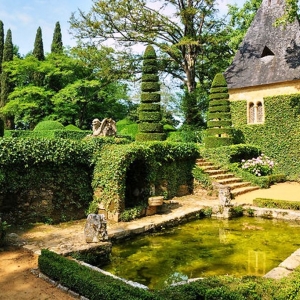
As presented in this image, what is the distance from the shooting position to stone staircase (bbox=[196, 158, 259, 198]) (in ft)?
53.4

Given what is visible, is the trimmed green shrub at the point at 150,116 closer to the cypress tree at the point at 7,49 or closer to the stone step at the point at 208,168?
the stone step at the point at 208,168

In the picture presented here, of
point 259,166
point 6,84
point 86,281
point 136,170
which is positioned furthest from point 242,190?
point 6,84

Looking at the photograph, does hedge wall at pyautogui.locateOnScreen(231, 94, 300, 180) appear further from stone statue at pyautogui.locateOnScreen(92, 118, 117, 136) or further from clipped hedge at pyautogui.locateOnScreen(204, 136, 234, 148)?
stone statue at pyautogui.locateOnScreen(92, 118, 117, 136)

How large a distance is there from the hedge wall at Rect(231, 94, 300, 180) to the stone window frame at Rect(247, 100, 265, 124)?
660 mm

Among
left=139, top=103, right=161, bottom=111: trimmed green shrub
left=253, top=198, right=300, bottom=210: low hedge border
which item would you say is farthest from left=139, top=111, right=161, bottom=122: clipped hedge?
left=253, top=198, right=300, bottom=210: low hedge border

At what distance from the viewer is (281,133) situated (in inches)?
827

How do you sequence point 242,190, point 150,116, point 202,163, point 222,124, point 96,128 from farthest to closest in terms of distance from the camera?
1. point 222,124
2. point 150,116
3. point 202,163
4. point 242,190
5. point 96,128

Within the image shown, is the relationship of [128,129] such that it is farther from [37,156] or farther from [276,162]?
[37,156]

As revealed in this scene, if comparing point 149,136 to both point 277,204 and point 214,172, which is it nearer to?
point 214,172

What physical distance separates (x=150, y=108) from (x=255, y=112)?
298 inches

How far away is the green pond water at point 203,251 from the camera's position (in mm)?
7332

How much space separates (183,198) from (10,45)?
30.6 metres

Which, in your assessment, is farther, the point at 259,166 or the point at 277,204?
the point at 259,166

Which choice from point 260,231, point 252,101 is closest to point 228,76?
point 252,101
